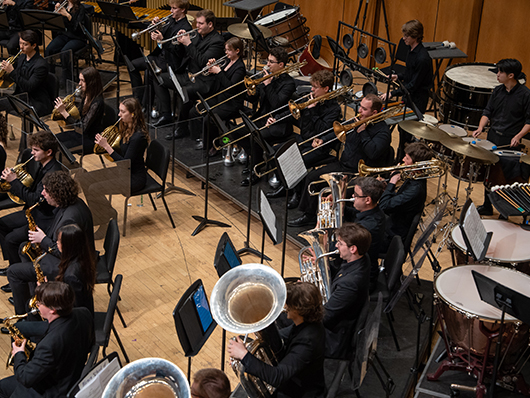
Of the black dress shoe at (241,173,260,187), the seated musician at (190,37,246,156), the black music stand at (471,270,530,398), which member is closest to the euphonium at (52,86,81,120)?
the seated musician at (190,37,246,156)

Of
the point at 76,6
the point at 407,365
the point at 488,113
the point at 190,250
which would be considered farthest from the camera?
the point at 76,6

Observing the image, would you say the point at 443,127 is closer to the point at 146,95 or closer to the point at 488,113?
the point at 488,113

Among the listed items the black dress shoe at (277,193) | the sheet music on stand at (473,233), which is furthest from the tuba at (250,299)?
the black dress shoe at (277,193)

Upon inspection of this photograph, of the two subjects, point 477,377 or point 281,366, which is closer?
point 281,366

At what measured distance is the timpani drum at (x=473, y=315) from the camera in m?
3.58

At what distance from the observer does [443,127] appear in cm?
664

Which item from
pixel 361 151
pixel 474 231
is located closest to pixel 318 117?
pixel 361 151

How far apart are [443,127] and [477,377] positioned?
3.51 meters

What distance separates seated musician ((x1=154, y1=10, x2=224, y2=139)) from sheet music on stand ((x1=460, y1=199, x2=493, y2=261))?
3796mm

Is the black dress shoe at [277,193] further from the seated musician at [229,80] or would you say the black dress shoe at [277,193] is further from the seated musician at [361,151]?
the seated musician at [229,80]

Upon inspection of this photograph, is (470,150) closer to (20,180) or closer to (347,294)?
(347,294)

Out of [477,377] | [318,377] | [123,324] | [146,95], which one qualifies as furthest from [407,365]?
[146,95]

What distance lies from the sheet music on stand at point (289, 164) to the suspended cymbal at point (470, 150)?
1.69 meters

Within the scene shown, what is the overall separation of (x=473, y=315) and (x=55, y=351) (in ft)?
8.02
